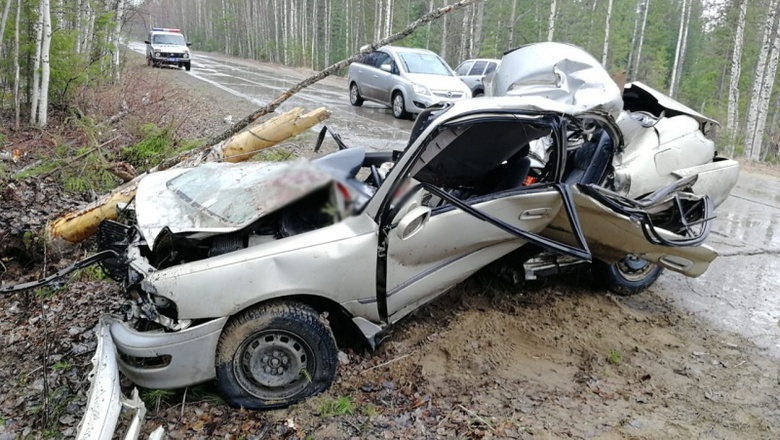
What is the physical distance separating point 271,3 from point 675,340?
51.1 meters

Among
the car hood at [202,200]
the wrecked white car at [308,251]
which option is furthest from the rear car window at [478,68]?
the car hood at [202,200]

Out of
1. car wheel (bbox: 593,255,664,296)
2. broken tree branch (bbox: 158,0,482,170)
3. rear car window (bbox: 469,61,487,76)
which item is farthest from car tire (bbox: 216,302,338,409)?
rear car window (bbox: 469,61,487,76)

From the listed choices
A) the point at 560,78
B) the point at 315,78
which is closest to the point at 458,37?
the point at 315,78

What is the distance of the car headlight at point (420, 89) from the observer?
13414 mm

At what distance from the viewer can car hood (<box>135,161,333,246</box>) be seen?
128 inches

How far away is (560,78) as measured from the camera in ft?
15.6

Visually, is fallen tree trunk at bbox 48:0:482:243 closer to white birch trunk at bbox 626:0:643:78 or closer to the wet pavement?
the wet pavement

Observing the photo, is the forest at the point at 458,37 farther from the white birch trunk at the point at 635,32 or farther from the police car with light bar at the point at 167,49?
the police car with light bar at the point at 167,49

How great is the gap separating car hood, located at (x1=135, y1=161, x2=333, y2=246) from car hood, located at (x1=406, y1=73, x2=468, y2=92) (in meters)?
9.71

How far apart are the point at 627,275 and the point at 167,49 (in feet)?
88.7

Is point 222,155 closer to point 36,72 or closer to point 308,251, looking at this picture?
point 308,251

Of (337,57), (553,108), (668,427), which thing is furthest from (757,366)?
(337,57)

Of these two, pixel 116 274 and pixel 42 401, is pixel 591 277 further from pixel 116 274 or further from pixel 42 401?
pixel 42 401

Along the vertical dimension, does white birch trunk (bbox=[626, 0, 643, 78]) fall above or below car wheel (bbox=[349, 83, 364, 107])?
above
